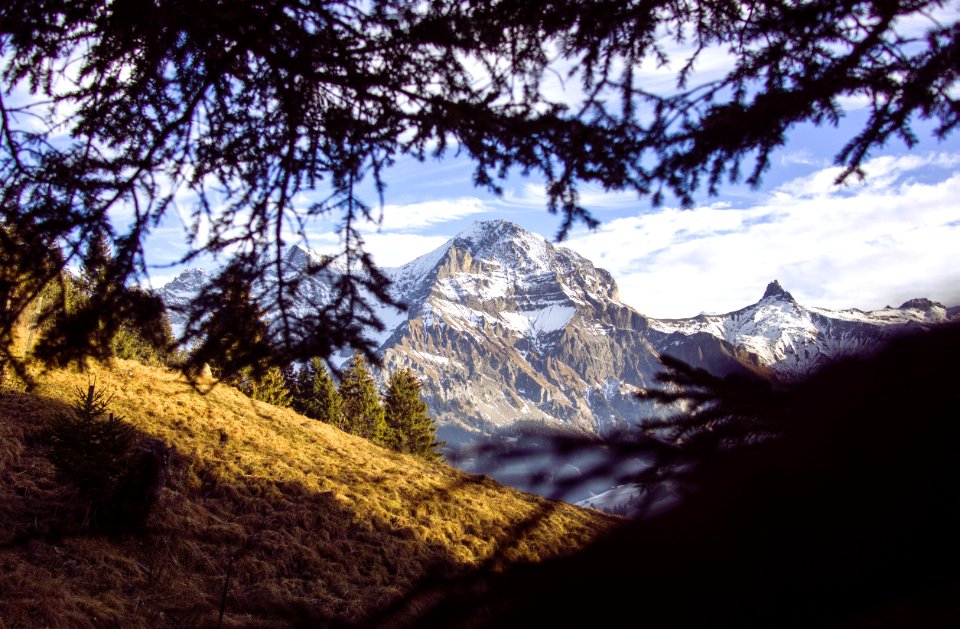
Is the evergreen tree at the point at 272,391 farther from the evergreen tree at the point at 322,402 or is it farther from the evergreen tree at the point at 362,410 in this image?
the evergreen tree at the point at 362,410

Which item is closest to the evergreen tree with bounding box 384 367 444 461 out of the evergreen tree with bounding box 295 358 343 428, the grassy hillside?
A: the evergreen tree with bounding box 295 358 343 428

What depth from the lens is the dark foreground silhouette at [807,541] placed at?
65cm

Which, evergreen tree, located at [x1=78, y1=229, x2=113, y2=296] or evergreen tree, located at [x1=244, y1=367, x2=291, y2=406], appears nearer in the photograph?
evergreen tree, located at [x1=78, y1=229, x2=113, y2=296]

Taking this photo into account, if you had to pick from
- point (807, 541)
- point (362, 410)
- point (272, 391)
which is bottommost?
point (362, 410)

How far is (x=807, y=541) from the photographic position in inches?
25.9

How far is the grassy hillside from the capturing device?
6.61 m

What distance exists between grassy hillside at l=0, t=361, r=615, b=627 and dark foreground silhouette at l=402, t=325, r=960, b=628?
0.48 m

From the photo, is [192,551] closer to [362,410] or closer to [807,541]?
[807,541]

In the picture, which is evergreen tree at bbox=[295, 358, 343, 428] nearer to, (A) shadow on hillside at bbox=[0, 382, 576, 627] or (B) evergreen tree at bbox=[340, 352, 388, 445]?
(B) evergreen tree at bbox=[340, 352, 388, 445]

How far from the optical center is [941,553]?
67 centimetres

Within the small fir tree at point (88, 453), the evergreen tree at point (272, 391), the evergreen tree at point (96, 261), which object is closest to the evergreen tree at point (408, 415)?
the evergreen tree at point (272, 391)

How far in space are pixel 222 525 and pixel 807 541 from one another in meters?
11.4

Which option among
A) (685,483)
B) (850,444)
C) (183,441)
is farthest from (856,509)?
(183,441)

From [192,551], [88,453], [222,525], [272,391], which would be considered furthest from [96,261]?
[272,391]
